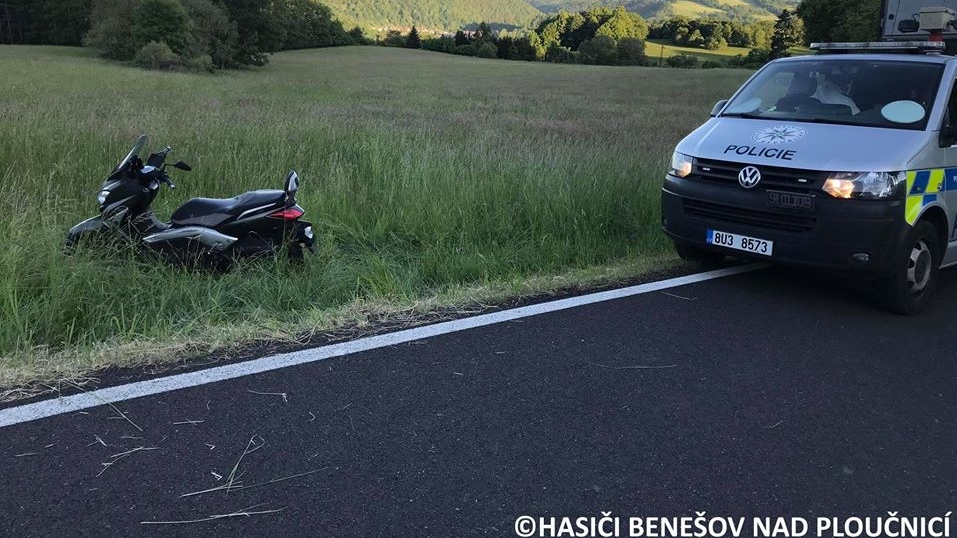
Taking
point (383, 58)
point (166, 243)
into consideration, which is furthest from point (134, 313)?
point (383, 58)

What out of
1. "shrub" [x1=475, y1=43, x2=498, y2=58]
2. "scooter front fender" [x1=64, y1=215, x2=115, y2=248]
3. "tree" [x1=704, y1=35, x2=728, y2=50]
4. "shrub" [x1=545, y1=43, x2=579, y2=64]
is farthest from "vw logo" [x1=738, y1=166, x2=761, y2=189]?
"tree" [x1=704, y1=35, x2=728, y2=50]

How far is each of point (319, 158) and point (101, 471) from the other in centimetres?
680

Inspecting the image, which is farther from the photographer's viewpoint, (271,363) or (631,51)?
(631,51)

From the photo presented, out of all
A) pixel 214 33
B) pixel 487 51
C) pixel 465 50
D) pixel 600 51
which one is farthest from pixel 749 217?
pixel 465 50

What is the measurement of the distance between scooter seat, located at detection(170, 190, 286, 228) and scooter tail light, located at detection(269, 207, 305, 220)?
0.06 metres

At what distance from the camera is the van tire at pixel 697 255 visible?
623 centimetres

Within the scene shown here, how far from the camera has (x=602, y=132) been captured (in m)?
15.4

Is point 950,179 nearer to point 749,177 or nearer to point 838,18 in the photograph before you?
point 749,177

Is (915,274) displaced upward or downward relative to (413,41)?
downward

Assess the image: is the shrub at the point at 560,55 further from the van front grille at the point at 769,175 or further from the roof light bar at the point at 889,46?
the van front grille at the point at 769,175

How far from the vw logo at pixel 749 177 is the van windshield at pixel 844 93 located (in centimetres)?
94

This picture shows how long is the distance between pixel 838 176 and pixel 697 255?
158 centimetres

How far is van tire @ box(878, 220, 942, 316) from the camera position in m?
5.05

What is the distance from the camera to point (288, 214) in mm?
5223
